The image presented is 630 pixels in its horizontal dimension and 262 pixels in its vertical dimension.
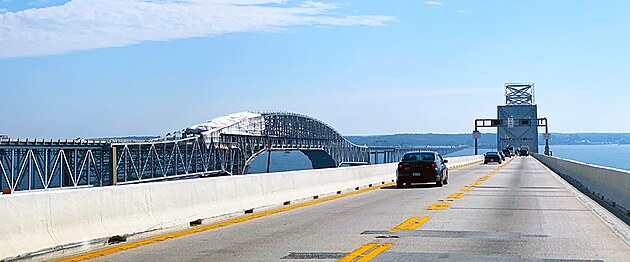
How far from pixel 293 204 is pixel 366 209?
322 centimetres

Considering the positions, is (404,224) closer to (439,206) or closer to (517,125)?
(439,206)

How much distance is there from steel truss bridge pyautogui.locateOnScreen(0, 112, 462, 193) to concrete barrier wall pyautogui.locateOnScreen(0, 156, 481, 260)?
39498 mm

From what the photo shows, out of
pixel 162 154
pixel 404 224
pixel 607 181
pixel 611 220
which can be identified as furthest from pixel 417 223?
pixel 162 154

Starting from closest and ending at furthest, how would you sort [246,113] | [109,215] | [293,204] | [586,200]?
[109,215] → [293,204] → [586,200] → [246,113]

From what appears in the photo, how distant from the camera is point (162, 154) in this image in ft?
404

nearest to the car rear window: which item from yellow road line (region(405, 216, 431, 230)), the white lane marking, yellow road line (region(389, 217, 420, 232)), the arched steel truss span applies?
the white lane marking

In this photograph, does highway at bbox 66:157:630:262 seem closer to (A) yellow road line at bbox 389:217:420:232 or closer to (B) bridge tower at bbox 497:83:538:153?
(A) yellow road line at bbox 389:217:420:232

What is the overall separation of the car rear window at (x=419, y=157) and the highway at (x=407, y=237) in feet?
38.1

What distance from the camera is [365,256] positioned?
1055cm

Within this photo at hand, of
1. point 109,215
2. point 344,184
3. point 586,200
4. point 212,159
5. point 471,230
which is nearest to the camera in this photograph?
point 109,215

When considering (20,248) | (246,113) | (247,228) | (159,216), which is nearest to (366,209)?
(247,228)

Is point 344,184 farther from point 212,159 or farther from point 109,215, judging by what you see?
point 212,159

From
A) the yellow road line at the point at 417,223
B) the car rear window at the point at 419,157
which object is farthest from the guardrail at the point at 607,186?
the car rear window at the point at 419,157

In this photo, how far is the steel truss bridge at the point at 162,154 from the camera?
8944cm
